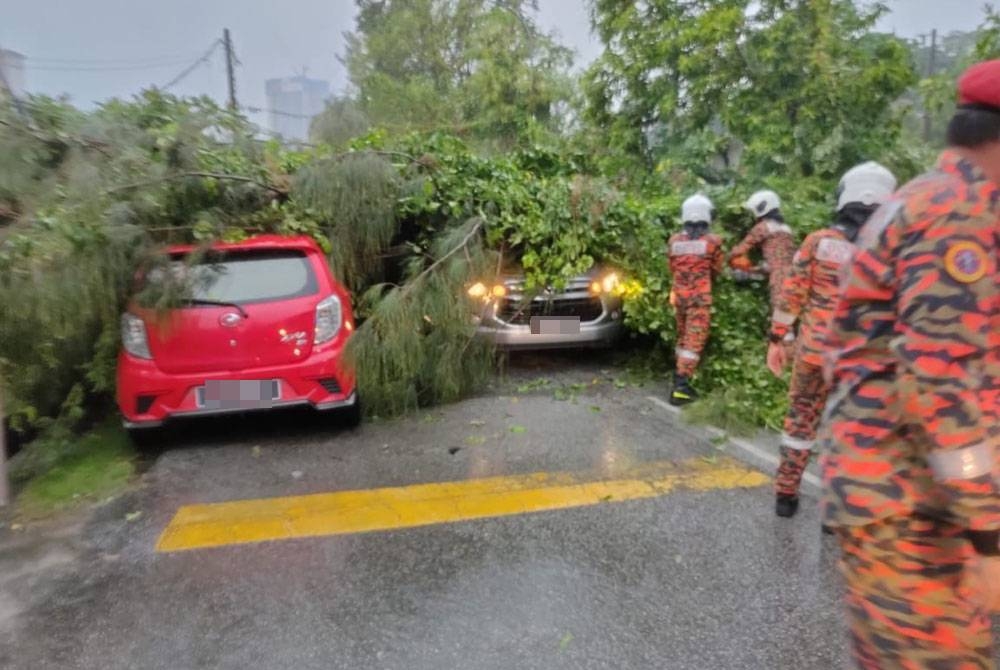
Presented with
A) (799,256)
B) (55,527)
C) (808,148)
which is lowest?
(55,527)

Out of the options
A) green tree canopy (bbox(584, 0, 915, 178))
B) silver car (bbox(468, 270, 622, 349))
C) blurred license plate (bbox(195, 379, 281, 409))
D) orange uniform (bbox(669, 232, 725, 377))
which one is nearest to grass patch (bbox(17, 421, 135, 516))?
blurred license plate (bbox(195, 379, 281, 409))

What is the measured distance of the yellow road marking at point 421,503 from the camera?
3.50m

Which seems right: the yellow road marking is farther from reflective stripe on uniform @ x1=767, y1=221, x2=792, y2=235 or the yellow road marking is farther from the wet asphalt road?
reflective stripe on uniform @ x1=767, y1=221, x2=792, y2=235

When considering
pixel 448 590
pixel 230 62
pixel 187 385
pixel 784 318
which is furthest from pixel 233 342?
pixel 230 62

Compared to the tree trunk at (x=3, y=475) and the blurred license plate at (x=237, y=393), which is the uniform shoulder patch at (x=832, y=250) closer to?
the blurred license plate at (x=237, y=393)

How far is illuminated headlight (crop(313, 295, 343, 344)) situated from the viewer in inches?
178

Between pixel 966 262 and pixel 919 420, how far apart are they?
0.32 m

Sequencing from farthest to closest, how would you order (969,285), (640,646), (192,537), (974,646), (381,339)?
(381,339) → (192,537) → (640,646) → (974,646) → (969,285)

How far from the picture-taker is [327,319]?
4.56 meters

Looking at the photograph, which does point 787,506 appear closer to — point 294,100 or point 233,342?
point 233,342

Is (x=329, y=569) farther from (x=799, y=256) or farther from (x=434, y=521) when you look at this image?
(x=799, y=256)

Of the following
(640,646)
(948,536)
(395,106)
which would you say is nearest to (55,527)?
(640,646)

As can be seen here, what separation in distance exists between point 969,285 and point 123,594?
322 centimetres

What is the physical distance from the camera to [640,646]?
8.19ft
